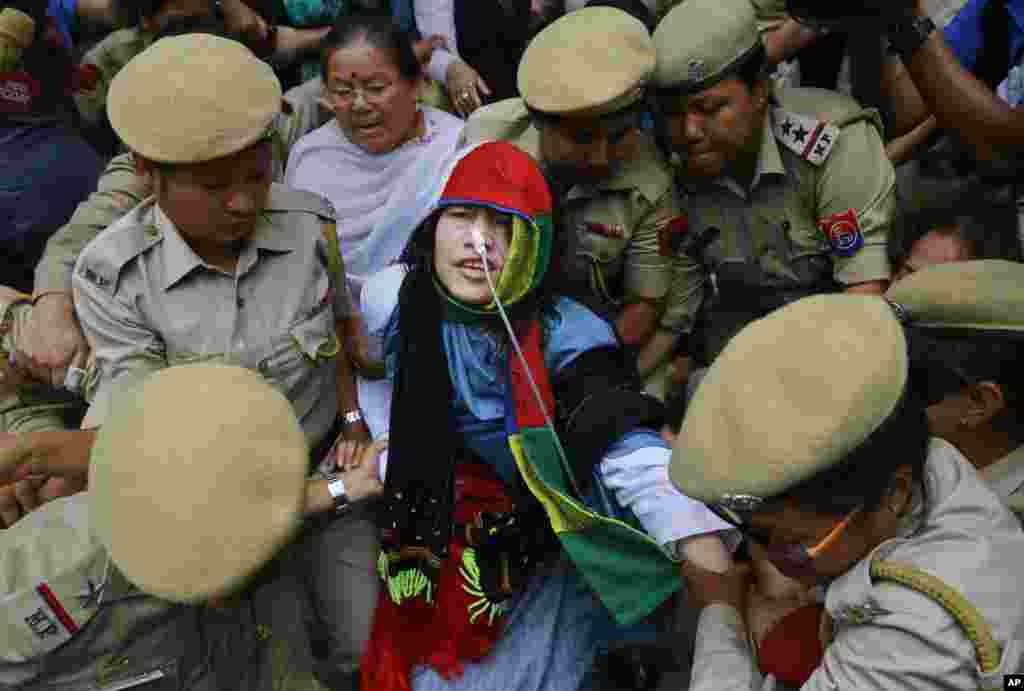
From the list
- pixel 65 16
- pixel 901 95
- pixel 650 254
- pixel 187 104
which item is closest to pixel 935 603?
pixel 650 254

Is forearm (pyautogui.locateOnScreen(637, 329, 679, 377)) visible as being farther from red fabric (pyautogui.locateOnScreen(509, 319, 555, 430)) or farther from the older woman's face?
the older woman's face

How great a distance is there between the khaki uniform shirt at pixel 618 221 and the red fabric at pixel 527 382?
550 mm

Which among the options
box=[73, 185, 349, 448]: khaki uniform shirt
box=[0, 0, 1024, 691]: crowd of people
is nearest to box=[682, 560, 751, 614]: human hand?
box=[0, 0, 1024, 691]: crowd of people

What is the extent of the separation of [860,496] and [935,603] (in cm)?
19

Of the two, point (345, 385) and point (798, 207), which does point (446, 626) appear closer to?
point (345, 385)

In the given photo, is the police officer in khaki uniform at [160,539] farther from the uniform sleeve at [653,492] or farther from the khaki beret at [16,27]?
the khaki beret at [16,27]

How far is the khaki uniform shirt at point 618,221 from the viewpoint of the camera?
8.79 feet

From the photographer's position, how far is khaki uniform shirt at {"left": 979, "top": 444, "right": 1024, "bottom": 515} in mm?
1915

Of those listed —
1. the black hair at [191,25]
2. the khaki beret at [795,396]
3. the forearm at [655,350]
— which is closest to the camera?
the khaki beret at [795,396]

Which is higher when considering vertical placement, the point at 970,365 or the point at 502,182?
the point at 502,182

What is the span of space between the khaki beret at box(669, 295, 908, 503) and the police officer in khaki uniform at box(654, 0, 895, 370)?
1.20m

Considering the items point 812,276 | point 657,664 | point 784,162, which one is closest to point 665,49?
point 784,162

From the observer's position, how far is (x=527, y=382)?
2004mm

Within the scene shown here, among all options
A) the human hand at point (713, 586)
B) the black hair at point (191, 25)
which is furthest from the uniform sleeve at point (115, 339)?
the human hand at point (713, 586)
